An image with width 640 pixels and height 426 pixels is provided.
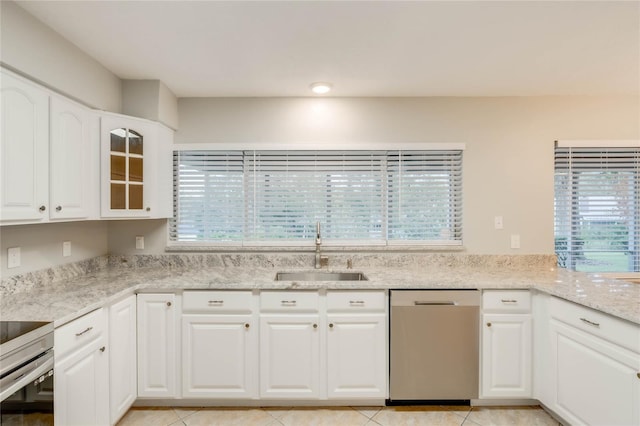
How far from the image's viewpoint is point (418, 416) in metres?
2.12

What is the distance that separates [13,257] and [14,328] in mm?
741

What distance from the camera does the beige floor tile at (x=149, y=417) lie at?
2.05m

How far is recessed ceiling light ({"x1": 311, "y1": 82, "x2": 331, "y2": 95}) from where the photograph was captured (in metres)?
2.46

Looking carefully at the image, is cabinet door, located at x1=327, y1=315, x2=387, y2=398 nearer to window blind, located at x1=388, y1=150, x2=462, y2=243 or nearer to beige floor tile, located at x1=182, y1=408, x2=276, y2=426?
beige floor tile, located at x1=182, y1=408, x2=276, y2=426

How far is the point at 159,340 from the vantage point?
2.14m

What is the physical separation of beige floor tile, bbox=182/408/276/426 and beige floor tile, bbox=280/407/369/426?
0.13 meters

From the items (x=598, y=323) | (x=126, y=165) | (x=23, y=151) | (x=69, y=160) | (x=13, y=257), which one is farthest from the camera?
(x=126, y=165)

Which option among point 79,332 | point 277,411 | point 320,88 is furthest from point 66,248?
point 320,88

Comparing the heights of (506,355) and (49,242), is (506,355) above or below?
below

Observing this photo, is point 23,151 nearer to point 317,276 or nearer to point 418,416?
point 317,276

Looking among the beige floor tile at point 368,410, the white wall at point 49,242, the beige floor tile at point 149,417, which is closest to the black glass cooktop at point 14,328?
the white wall at point 49,242

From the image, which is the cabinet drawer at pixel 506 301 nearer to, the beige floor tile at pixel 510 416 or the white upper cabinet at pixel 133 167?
the beige floor tile at pixel 510 416

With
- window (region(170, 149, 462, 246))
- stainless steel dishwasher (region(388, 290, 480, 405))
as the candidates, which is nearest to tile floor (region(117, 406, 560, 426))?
stainless steel dishwasher (region(388, 290, 480, 405))

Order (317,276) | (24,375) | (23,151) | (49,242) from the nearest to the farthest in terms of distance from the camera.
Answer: (24,375), (23,151), (49,242), (317,276)
